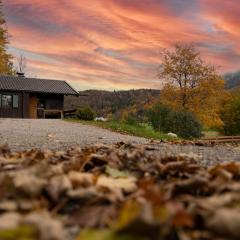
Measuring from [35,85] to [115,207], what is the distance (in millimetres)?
41506

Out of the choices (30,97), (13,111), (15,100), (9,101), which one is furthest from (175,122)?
(30,97)

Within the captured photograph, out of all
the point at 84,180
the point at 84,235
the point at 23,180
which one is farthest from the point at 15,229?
the point at 84,180

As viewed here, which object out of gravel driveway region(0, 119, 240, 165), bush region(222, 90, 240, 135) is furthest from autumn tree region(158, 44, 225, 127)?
gravel driveway region(0, 119, 240, 165)

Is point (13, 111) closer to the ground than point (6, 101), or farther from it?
closer to the ground

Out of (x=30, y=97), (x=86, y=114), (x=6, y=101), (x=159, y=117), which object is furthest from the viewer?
(x=30, y=97)

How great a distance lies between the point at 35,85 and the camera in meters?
42.9

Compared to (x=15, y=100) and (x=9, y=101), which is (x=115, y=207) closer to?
(x=9, y=101)

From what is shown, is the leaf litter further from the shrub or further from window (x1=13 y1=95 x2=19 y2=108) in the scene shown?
window (x1=13 y1=95 x2=19 y2=108)

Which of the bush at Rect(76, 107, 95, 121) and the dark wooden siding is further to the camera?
the dark wooden siding

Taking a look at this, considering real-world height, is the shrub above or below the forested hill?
below

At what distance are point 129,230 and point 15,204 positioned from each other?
698 millimetres

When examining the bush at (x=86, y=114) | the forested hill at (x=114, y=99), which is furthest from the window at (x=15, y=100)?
the forested hill at (x=114, y=99)

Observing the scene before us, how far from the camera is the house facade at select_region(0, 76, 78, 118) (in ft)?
134

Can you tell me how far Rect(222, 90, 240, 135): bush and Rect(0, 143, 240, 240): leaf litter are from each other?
39.3m
